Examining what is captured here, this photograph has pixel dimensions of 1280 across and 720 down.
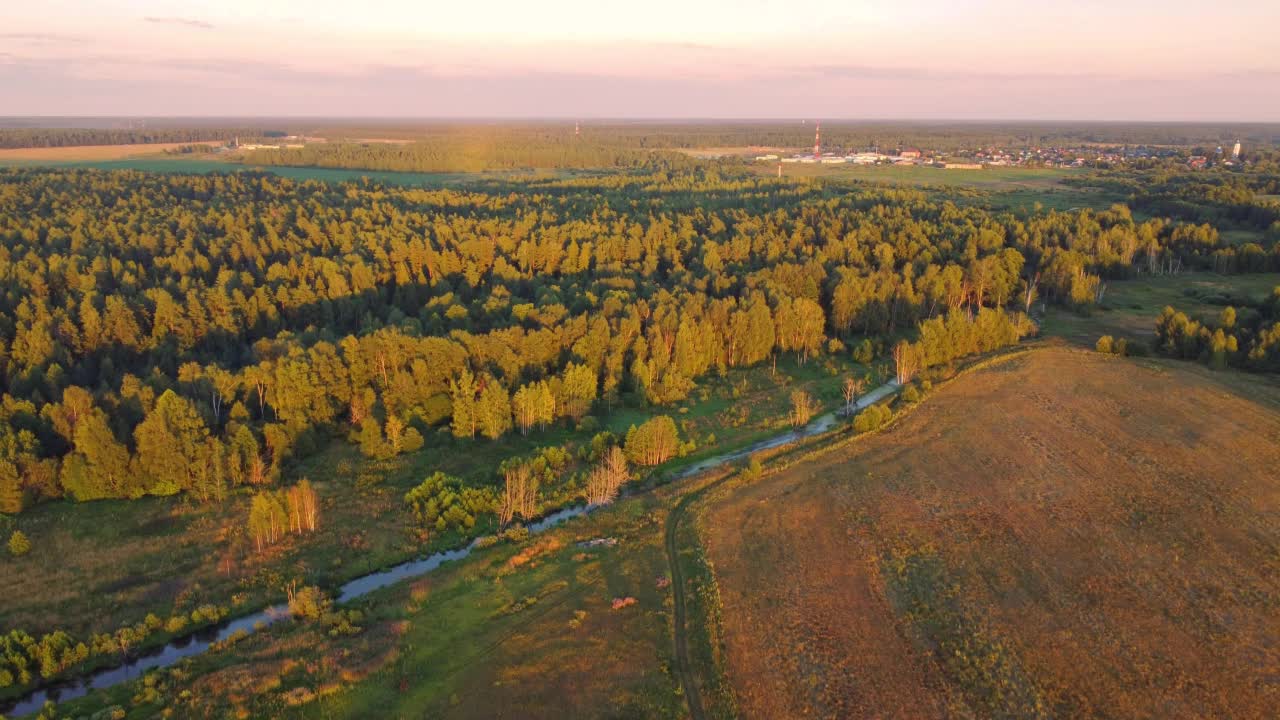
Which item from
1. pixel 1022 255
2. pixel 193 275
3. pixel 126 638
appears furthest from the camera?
pixel 1022 255

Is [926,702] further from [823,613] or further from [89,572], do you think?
[89,572]

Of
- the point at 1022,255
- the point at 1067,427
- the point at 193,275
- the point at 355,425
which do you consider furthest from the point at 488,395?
the point at 1022,255

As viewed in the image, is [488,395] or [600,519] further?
[488,395]

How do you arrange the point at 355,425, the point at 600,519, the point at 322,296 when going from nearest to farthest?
the point at 600,519 → the point at 355,425 → the point at 322,296

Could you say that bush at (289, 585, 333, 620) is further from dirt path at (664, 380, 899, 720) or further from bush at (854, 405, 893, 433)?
bush at (854, 405, 893, 433)

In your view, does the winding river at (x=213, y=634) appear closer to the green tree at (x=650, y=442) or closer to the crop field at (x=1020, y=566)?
the green tree at (x=650, y=442)

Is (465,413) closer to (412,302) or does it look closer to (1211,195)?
(412,302)

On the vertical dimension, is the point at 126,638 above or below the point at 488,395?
below
